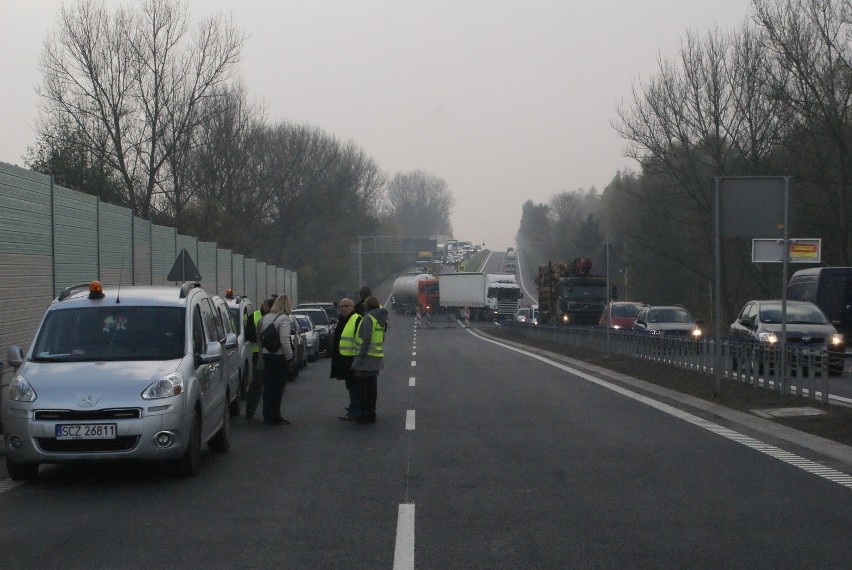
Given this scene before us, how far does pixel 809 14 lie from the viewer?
4003 centimetres

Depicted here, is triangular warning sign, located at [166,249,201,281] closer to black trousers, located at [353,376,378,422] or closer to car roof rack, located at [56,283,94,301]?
black trousers, located at [353,376,378,422]

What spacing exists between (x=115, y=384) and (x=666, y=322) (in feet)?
84.7

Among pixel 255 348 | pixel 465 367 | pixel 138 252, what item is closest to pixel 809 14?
pixel 465 367

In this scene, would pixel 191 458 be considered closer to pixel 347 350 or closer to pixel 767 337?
pixel 347 350

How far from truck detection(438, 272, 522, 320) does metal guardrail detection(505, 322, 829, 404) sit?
4846cm

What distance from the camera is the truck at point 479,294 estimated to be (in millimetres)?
79375

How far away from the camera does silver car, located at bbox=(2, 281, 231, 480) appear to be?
31.3 feet

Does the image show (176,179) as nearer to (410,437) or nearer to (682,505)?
(410,437)

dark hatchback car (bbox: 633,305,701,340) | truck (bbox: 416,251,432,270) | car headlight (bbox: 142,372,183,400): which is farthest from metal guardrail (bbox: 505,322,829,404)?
truck (bbox: 416,251,432,270)

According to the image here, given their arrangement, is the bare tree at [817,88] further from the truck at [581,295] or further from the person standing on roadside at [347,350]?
the person standing on roadside at [347,350]

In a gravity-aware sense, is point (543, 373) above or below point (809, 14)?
below

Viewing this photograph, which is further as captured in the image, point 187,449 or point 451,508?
point 187,449

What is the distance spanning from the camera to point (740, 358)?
1841 cm

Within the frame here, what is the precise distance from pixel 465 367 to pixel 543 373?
3.36 m
